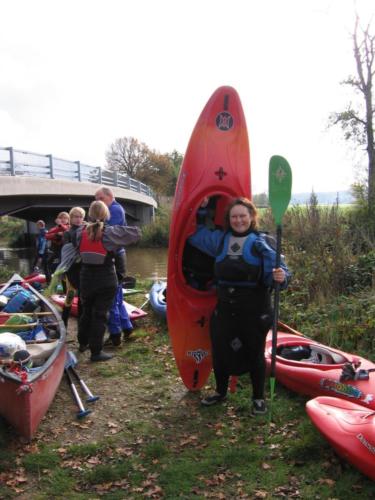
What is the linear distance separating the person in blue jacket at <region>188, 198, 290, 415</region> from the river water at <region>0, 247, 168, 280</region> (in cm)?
1049

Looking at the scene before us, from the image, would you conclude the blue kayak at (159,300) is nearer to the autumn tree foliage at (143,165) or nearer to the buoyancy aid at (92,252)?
the buoyancy aid at (92,252)

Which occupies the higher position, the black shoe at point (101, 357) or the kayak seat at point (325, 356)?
the kayak seat at point (325, 356)

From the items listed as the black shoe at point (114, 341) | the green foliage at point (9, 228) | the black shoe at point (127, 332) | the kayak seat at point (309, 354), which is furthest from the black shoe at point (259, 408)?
the green foliage at point (9, 228)

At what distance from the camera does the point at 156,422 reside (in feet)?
11.4

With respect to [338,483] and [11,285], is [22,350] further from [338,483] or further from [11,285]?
[11,285]

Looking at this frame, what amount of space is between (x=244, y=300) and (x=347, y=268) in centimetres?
359

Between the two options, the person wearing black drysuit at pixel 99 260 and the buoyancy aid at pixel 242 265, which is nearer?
the buoyancy aid at pixel 242 265

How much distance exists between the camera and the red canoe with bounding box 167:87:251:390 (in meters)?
3.90

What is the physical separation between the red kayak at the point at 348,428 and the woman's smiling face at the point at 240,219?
1331 millimetres

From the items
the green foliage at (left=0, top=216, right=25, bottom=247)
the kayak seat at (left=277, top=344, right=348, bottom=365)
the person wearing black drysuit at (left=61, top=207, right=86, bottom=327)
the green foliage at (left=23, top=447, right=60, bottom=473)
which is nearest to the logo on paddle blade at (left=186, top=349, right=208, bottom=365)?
the kayak seat at (left=277, top=344, right=348, bottom=365)

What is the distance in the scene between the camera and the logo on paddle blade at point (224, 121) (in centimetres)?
406

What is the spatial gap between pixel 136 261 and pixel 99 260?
14753 millimetres

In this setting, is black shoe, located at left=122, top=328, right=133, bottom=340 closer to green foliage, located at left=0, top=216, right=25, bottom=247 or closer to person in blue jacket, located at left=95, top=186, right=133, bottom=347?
person in blue jacket, located at left=95, top=186, right=133, bottom=347

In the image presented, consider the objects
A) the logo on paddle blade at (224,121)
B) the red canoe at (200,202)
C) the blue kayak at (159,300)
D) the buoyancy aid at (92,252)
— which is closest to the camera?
the red canoe at (200,202)
